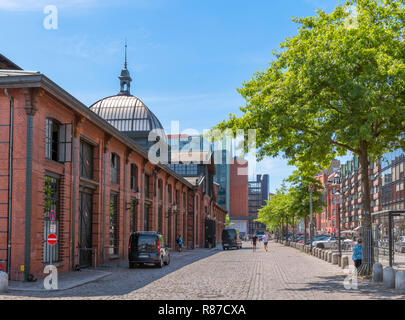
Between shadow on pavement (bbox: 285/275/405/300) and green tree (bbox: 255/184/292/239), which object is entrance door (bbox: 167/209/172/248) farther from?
shadow on pavement (bbox: 285/275/405/300)

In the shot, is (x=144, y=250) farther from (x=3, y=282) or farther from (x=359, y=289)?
(x=359, y=289)

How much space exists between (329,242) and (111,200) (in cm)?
3564

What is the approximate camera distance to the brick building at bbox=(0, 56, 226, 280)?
17.3 meters

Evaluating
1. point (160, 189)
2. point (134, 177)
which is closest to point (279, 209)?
point (160, 189)

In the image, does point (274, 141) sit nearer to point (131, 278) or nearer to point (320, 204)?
point (131, 278)

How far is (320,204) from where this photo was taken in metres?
55.2

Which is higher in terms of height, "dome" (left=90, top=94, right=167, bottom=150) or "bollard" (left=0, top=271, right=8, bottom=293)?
"dome" (left=90, top=94, right=167, bottom=150)

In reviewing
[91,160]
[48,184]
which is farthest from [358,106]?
[91,160]

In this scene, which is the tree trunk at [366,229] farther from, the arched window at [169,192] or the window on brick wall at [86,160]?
the arched window at [169,192]

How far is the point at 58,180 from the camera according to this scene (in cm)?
2039

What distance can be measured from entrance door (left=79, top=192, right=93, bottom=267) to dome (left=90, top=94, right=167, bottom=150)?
28796 millimetres

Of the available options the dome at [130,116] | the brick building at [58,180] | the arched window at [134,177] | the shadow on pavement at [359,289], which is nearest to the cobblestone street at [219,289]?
the shadow on pavement at [359,289]

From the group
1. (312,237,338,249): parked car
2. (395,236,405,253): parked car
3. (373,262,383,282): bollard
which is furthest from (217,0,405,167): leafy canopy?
(312,237,338,249): parked car

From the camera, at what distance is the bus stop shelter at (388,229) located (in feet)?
58.7
